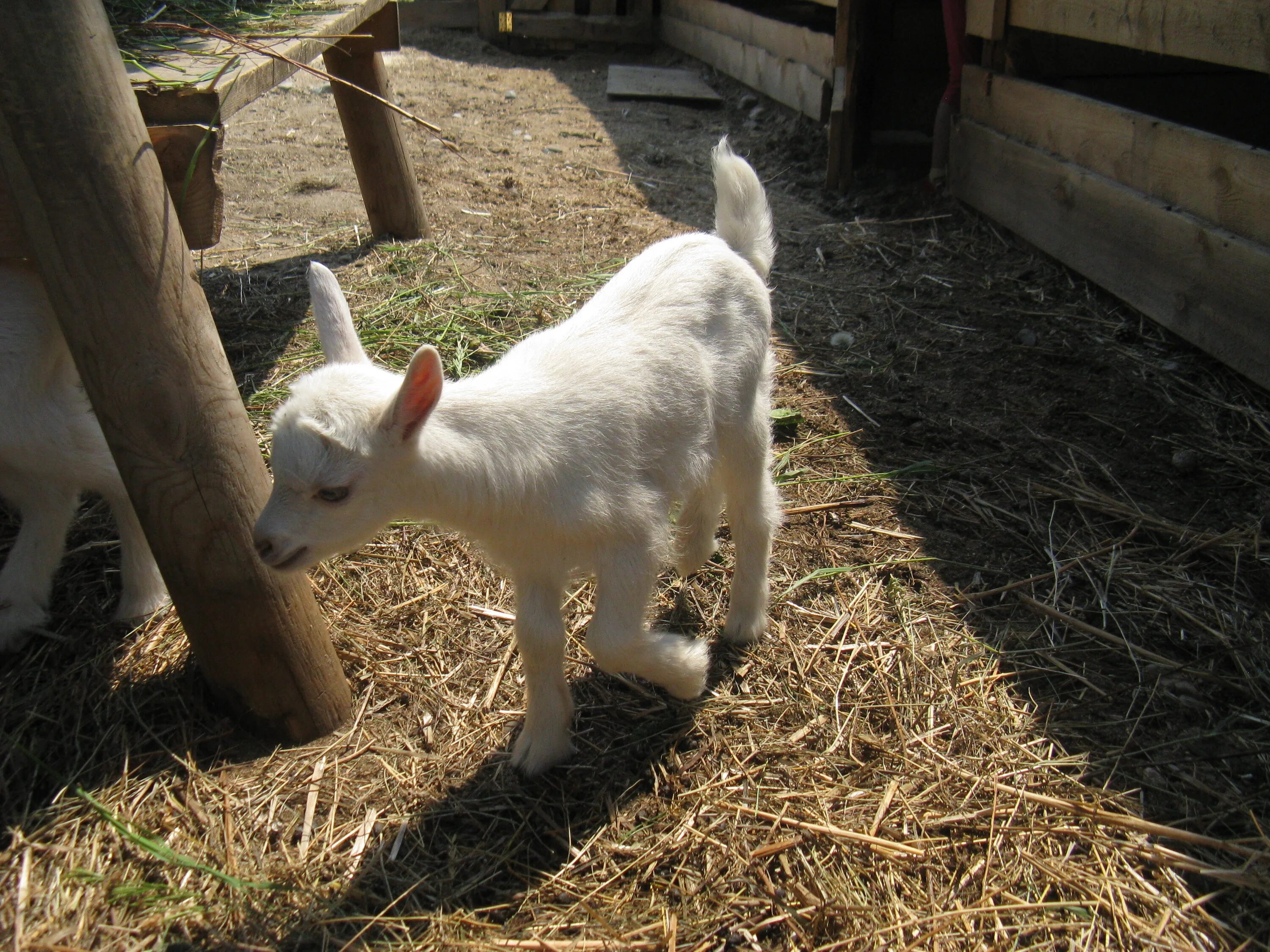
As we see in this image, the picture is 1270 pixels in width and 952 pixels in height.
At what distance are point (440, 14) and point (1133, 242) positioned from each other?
1006cm

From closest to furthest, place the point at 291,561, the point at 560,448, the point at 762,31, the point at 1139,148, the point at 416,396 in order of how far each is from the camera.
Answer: the point at 416,396 → the point at 291,561 → the point at 560,448 → the point at 1139,148 → the point at 762,31

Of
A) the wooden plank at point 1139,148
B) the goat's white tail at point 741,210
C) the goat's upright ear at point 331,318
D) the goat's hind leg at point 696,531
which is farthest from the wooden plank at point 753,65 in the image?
the goat's upright ear at point 331,318

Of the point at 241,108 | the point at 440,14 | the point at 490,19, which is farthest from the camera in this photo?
the point at 440,14

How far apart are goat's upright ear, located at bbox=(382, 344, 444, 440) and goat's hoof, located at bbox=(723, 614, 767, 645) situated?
1371 millimetres

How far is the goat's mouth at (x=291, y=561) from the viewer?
2.19m

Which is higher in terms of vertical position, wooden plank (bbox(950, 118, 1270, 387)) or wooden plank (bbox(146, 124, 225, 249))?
wooden plank (bbox(146, 124, 225, 249))

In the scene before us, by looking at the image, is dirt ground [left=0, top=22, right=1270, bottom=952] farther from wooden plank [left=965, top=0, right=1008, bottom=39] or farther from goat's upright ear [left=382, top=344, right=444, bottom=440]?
wooden plank [left=965, top=0, right=1008, bottom=39]

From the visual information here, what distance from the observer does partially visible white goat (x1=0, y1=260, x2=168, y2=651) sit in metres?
2.77

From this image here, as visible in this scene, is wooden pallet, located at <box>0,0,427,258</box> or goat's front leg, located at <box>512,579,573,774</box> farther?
wooden pallet, located at <box>0,0,427,258</box>

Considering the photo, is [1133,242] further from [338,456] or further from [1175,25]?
[338,456]

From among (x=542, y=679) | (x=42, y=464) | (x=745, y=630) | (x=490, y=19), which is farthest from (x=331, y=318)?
(x=490, y=19)

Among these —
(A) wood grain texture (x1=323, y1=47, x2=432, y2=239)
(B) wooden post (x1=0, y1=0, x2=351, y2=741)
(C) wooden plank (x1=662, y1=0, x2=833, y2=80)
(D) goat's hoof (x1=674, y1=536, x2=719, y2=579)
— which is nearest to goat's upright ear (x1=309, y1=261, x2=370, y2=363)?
(B) wooden post (x1=0, y1=0, x2=351, y2=741)

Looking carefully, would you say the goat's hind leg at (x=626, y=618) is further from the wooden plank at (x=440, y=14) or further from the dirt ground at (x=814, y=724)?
the wooden plank at (x=440, y=14)

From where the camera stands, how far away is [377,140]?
5395mm
